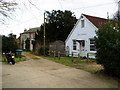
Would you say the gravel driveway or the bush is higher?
the bush

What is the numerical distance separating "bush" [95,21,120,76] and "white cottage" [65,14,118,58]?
9.40 m

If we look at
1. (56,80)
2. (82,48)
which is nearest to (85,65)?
(56,80)

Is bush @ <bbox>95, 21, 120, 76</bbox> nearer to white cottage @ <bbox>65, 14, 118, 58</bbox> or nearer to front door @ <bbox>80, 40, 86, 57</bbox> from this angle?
white cottage @ <bbox>65, 14, 118, 58</bbox>

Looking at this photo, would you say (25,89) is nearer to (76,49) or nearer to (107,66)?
(107,66)

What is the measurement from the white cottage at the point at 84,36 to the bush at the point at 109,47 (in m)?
9.40

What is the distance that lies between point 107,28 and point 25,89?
5.79 m

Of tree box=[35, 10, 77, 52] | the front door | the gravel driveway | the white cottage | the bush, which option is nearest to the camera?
the gravel driveway

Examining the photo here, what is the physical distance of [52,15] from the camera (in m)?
27.7

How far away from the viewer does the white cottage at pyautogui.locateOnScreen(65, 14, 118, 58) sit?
58.7ft

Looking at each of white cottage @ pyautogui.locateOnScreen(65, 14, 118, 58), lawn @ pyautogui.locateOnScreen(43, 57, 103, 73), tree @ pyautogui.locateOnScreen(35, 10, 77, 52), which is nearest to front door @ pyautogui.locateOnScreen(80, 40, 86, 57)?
white cottage @ pyautogui.locateOnScreen(65, 14, 118, 58)

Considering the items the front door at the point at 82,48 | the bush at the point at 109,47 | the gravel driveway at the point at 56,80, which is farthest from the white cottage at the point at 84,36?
the gravel driveway at the point at 56,80

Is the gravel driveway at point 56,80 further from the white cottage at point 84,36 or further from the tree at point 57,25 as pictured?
the tree at point 57,25

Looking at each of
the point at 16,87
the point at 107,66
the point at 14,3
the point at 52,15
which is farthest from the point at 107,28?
the point at 52,15

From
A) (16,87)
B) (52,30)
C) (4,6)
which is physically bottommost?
(16,87)
